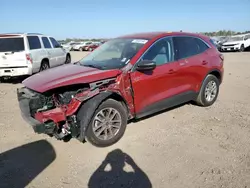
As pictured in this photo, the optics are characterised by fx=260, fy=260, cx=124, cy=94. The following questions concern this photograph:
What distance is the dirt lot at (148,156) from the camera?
10.8 ft

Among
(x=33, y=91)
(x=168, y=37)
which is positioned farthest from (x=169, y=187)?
(x=168, y=37)

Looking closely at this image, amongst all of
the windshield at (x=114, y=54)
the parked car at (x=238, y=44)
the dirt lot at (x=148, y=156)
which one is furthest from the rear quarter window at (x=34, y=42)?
the parked car at (x=238, y=44)

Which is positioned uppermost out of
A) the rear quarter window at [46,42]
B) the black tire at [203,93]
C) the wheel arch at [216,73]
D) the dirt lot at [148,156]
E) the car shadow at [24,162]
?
the rear quarter window at [46,42]

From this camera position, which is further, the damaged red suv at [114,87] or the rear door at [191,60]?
the rear door at [191,60]

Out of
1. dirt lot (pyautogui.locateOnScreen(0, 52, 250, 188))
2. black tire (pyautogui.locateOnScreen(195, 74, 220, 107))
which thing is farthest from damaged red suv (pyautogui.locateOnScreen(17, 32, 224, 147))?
dirt lot (pyautogui.locateOnScreen(0, 52, 250, 188))

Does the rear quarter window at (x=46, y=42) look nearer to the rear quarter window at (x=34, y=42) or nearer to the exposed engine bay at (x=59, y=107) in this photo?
the rear quarter window at (x=34, y=42)

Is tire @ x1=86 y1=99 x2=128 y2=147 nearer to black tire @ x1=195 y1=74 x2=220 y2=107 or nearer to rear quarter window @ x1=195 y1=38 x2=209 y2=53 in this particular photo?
black tire @ x1=195 y1=74 x2=220 y2=107

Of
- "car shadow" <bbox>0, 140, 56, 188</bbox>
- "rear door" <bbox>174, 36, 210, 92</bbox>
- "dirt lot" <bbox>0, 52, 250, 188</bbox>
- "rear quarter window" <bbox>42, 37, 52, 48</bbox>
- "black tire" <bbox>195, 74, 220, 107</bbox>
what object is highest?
"rear quarter window" <bbox>42, 37, 52, 48</bbox>

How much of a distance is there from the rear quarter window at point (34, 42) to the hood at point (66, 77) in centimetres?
579

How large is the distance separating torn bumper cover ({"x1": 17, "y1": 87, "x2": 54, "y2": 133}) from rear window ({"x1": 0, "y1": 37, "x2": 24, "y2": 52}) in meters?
5.49

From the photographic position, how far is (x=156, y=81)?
473cm

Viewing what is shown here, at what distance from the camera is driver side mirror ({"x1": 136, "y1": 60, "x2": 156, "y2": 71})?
4359 mm

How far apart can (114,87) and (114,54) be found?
1142 mm

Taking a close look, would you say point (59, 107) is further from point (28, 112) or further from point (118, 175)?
point (118, 175)
